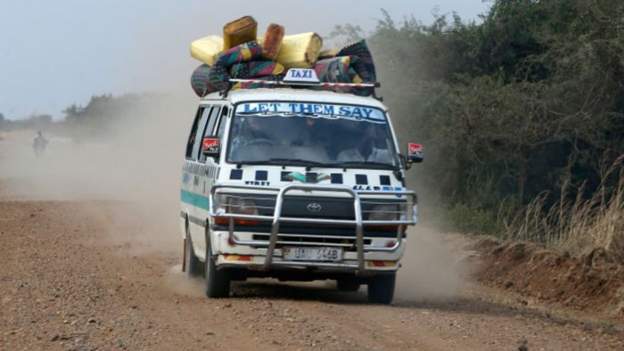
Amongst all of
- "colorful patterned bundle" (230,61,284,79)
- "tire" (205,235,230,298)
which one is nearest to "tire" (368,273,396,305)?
"tire" (205,235,230,298)

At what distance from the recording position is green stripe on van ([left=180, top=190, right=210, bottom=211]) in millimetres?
13488

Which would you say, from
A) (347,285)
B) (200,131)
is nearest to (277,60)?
(200,131)

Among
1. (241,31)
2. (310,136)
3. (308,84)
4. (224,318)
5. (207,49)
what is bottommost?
(224,318)

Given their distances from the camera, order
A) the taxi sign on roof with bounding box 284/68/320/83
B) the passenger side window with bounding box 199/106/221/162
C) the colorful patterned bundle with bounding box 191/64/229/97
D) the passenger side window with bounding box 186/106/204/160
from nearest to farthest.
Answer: the taxi sign on roof with bounding box 284/68/320/83
the passenger side window with bounding box 199/106/221/162
the colorful patterned bundle with bounding box 191/64/229/97
the passenger side window with bounding box 186/106/204/160

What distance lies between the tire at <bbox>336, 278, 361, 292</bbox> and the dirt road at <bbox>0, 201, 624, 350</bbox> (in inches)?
4.5

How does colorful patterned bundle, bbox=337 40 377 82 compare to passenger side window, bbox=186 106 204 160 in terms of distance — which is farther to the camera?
passenger side window, bbox=186 106 204 160

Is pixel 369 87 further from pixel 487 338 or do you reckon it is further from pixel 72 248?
pixel 72 248

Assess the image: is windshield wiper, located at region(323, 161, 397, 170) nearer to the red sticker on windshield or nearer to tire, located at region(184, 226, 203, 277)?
the red sticker on windshield

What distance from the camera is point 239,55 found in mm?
15242

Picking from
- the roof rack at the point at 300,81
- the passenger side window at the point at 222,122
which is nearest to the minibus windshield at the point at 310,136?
the passenger side window at the point at 222,122

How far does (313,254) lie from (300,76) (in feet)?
8.57

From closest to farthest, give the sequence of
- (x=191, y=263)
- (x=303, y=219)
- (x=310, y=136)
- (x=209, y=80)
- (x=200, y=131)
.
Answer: (x=303, y=219) → (x=310, y=136) → (x=191, y=263) → (x=209, y=80) → (x=200, y=131)

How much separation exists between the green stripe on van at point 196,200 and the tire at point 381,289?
6.23 ft

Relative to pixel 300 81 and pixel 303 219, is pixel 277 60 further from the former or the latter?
pixel 303 219
